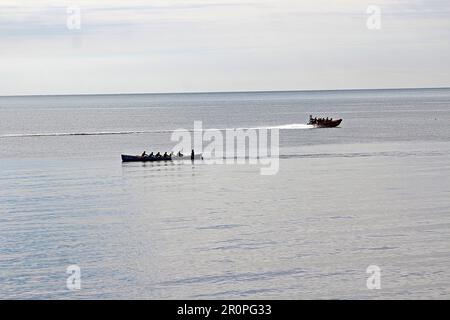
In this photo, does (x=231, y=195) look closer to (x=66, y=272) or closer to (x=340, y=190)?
(x=340, y=190)

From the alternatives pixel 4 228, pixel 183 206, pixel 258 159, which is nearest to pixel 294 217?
pixel 183 206

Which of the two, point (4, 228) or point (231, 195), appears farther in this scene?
point (231, 195)

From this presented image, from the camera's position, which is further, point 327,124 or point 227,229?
point 327,124

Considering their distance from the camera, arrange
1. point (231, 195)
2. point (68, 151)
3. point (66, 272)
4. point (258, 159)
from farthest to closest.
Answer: point (68, 151) → point (258, 159) → point (231, 195) → point (66, 272)

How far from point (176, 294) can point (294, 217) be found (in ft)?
60.2

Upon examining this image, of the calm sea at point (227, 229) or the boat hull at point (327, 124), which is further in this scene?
the boat hull at point (327, 124)

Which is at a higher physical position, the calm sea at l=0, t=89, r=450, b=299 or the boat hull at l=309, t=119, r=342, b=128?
the boat hull at l=309, t=119, r=342, b=128

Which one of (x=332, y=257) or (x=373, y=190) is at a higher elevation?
(x=373, y=190)

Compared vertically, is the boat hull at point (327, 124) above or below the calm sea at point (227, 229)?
above

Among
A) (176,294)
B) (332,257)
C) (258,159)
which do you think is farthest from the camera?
(258,159)

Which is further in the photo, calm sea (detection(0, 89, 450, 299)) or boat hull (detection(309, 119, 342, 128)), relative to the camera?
boat hull (detection(309, 119, 342, 128))

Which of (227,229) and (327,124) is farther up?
(327,124)

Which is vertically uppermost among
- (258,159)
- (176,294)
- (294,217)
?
(258,159)
